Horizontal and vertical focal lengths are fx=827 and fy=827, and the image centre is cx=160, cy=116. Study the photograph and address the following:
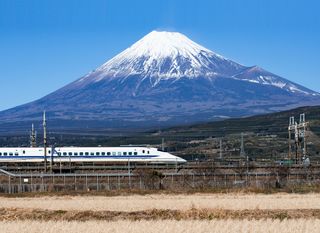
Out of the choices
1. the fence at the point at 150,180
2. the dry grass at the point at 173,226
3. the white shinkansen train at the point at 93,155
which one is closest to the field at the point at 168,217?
the dry grass at the point at 173,226

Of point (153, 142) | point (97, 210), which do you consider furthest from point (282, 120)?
point (97, 210)

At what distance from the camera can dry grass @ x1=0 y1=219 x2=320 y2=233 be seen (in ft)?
73.7

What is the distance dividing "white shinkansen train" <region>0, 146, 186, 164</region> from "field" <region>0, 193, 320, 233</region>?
36.8 m

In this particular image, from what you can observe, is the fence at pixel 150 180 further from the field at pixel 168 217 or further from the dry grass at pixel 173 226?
the dry grass at pixel 173 226

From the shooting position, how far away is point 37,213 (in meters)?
29.7

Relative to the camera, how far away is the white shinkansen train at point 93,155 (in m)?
73.4

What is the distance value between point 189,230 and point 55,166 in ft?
163

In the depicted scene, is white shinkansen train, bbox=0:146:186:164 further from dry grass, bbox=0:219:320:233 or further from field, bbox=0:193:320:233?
dry grass, bbox=0:219:320:233

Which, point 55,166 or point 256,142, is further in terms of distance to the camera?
point 256,142

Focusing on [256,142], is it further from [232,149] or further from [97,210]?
[97,210]

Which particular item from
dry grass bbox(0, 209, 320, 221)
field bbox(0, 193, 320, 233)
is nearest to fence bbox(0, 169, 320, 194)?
field bbox(0, 193, 320, 233)

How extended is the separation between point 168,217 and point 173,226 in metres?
4.32

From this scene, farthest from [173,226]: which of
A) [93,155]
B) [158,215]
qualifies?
[93,155]

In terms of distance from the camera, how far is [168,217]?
1089 inches
